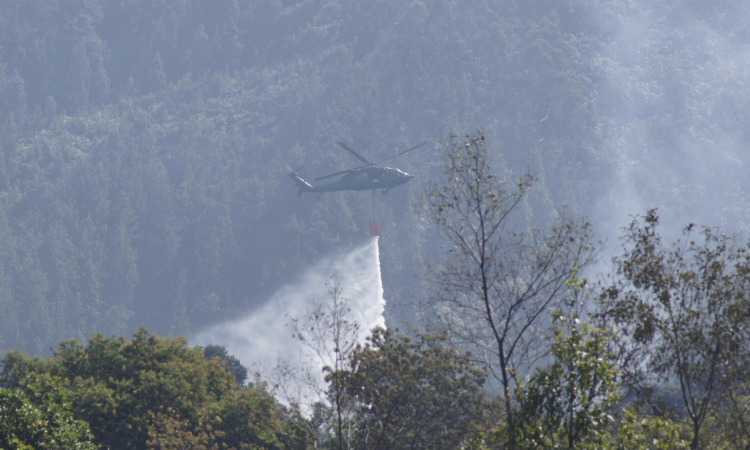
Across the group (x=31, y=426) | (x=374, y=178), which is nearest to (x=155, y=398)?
(x=31, y=426)

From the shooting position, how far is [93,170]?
174125 mm

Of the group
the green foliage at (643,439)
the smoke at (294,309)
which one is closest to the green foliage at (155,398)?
the green foliage at (643,439)

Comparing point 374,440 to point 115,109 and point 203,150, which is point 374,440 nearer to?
point 203,150

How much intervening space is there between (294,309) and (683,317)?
117 metres

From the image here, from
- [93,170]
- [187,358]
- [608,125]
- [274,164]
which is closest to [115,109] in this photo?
[93,170]

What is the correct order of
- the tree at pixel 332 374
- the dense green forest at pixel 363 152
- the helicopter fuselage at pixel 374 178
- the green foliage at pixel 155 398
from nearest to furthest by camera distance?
the tree at pixel 332 374
the green foliage at pixel 155 398
the helicopter fuselage at pixel 374 178
the dense green forest at pixel 363 152

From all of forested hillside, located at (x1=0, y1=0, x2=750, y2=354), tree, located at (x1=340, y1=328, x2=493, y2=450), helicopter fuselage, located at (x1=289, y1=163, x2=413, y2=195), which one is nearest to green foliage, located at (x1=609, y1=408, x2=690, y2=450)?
tree, located at (x1=340, y1=328, x2=493, y2=450)

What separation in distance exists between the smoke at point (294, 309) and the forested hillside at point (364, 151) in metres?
5.67

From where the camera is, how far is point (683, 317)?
61.4 feet

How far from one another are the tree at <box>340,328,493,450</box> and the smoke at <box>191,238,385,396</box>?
64686 millimetres

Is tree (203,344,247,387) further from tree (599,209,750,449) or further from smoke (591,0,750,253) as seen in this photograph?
smoke (591,0,750,253)

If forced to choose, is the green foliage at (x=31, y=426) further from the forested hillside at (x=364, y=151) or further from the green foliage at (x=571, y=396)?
the forested hillside at (x=364, y=151)

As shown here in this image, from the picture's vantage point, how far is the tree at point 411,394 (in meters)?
29.8

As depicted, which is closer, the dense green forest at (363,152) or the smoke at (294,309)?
the smoke at (294,309)
